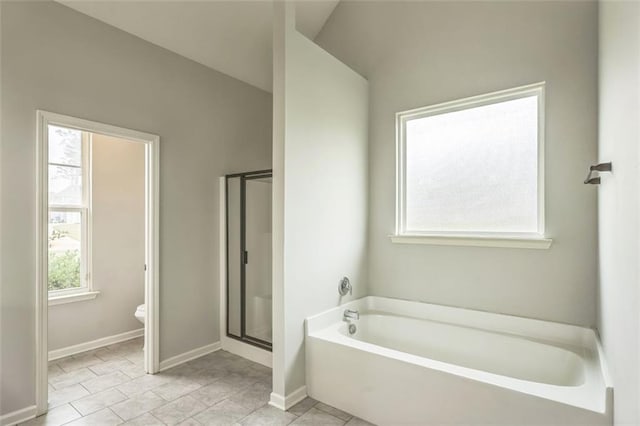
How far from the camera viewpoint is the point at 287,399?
2381mm

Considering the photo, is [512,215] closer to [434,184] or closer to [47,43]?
[434,184]

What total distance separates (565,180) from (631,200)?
139 centimetres

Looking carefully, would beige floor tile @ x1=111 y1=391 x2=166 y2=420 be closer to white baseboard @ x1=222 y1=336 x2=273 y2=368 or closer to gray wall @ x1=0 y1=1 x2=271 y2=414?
gray wall @ x1=0 y1=1 x2=271 y2=414

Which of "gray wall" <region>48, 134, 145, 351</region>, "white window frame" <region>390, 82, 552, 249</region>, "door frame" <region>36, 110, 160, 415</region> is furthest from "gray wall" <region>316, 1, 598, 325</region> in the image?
"gray wall" <region>48, 134, 145, 351</region>

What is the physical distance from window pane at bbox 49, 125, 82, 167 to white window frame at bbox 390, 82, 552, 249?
10.5ft

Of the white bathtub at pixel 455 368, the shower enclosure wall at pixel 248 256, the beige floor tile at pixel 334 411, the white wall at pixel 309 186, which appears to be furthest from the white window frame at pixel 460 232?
the beige floor tile at pixel 334 411

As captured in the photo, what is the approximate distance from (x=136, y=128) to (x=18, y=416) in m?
2.15

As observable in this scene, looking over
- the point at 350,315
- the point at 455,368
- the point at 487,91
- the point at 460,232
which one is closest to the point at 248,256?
the point at 350,315

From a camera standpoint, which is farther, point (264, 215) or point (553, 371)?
point (264, 215)

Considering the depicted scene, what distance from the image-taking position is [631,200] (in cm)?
112

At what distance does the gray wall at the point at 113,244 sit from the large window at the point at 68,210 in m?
0.09

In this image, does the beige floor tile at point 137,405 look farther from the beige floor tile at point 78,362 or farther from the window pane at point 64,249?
the window pane at point 64,249

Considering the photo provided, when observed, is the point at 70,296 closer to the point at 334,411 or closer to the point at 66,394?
the point at 66,394

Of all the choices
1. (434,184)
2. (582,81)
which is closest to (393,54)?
(434,184)
